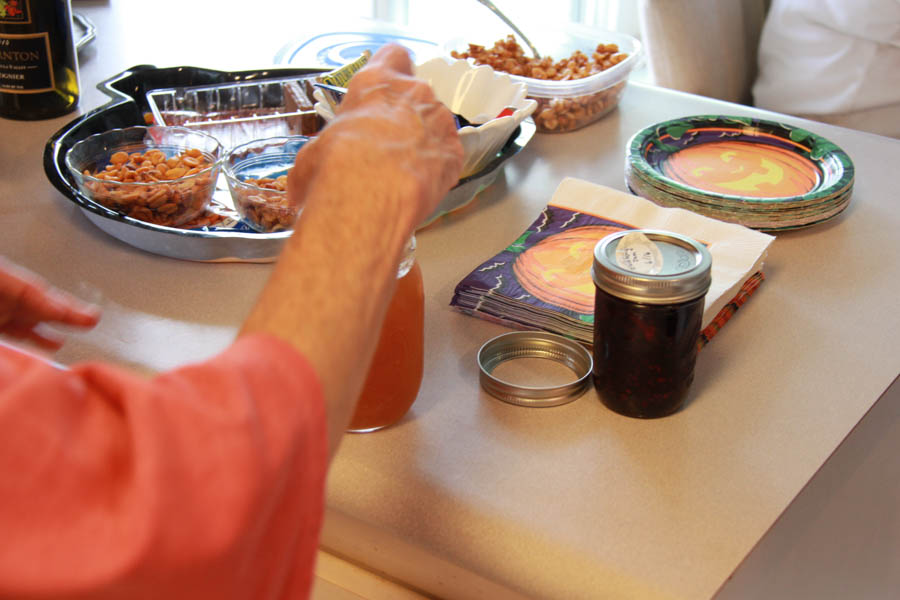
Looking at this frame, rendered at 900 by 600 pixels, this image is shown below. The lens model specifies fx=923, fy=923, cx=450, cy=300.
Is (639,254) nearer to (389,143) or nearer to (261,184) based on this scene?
(389,143)

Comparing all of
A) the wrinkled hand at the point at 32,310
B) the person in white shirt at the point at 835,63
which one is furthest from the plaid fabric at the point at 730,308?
the person in white shirt at the point at 835,63

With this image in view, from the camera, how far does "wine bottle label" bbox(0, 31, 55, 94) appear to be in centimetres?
116

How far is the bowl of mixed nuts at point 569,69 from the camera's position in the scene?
48.4 inches

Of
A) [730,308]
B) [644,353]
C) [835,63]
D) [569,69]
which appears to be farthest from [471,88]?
[835,63]

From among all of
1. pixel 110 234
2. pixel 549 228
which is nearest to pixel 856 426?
pixel 549 228

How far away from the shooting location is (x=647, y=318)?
67 centimetres

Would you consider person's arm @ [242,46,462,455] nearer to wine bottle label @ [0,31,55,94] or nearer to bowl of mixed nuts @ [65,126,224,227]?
bowl of mixed nuts @ [65,126,224,227]

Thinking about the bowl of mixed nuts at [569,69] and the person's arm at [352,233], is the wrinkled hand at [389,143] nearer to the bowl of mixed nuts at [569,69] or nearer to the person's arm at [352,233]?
the person's arm at [352,233]

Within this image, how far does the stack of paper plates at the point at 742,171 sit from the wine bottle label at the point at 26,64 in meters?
0.76

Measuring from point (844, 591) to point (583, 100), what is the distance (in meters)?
0.68

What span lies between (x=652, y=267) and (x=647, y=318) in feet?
0.13

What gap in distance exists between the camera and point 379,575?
72cm

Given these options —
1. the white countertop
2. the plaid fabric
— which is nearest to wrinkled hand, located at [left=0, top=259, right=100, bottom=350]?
the white countertop

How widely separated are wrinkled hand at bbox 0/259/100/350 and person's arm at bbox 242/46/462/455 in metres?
0.23
